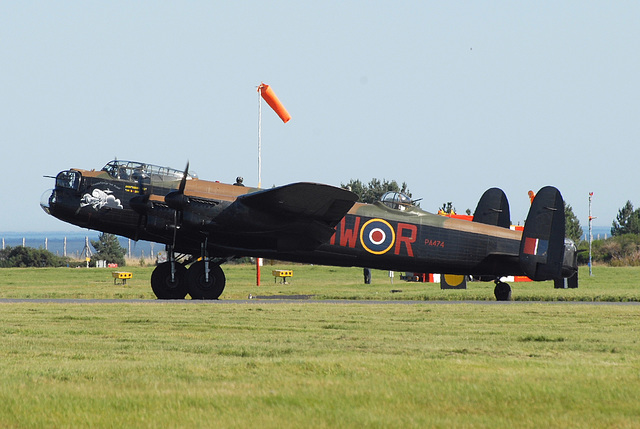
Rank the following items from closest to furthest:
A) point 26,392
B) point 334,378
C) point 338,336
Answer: point 26,392 < point 334,378 < point 338,336

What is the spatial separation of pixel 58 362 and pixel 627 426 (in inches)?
295

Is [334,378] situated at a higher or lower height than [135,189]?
lower

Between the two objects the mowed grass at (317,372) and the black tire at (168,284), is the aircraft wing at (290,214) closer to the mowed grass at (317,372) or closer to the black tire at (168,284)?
the black tire at (168,284)

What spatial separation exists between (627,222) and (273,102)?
3608 inches

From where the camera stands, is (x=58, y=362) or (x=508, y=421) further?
(x=58, y=362)

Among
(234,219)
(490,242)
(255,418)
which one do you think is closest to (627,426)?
(255,418)

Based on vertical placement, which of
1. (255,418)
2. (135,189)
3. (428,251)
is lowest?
(255,418)

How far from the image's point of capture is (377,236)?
2641cm

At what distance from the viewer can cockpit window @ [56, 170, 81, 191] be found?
25000 millimetres

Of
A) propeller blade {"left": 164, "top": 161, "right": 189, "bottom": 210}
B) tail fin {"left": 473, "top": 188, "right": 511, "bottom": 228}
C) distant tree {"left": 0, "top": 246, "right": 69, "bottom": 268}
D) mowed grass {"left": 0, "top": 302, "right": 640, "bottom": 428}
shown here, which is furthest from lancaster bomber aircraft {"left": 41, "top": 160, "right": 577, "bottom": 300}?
distant tree {"left": 0, "top": 246, "right": 69, "bottom": 268}

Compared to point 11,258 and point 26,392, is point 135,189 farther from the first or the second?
point 11,258

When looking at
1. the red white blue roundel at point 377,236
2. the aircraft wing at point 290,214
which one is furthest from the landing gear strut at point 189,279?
the red white blue roundel at point 377,236

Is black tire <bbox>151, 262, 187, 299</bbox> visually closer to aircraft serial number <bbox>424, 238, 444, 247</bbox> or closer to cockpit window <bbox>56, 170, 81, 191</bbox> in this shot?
cockpit window <bbox>56, 170, 81, 191</bbox>

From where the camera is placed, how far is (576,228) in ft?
395
